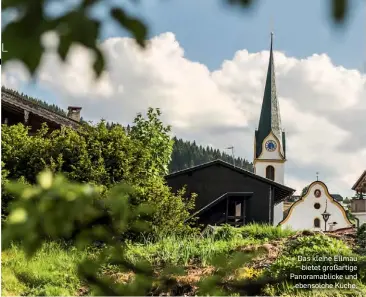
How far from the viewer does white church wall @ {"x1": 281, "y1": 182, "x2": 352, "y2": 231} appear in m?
12.2

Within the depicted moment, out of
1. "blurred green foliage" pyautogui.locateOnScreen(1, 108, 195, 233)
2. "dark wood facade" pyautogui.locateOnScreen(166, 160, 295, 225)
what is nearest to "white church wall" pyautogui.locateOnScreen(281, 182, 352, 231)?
"dark wood facade" pyautogui.locateOnScreen(166, 160, 295, 225)

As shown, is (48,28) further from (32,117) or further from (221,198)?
(221,198)

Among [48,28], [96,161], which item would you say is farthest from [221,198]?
[48,28]

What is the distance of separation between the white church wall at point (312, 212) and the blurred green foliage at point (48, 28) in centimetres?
1116

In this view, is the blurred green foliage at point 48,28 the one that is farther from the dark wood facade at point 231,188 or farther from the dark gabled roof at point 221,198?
the dark wood facade at point 231,188

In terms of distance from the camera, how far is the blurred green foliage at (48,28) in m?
0.53

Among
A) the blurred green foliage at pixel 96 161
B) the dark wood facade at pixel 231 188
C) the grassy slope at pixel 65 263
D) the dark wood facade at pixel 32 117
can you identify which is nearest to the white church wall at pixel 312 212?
the dark wood facade at pixel 231 188

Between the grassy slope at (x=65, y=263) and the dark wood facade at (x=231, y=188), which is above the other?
the dark wood facade at (x=231, y=188)

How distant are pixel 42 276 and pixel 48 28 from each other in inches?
168

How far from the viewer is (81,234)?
82 centimetres

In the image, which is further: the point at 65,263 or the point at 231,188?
the point at 231,188

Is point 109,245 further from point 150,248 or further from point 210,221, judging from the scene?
point 210,221

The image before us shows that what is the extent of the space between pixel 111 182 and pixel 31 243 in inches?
254

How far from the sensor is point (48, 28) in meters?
0.55
